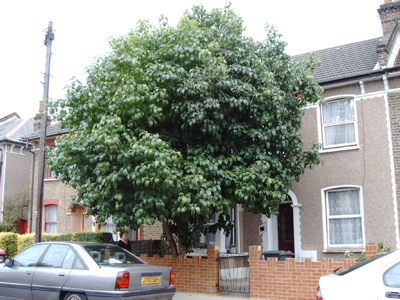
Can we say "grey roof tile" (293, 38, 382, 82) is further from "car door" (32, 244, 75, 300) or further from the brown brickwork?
"car door" (32, 244, 75, 300)

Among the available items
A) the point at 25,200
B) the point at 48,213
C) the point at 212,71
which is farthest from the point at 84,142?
the point at 25,200

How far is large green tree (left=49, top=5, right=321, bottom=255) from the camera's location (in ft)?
29.7

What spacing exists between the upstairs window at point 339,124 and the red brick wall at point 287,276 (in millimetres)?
5173

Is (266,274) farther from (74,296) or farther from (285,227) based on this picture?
(285,227)

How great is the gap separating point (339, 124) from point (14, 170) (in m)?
19.2

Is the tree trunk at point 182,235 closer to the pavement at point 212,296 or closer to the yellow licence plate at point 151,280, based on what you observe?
the pavement at point 212,296

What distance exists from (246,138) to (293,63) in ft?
8.45

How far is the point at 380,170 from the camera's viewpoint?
42.0 feet

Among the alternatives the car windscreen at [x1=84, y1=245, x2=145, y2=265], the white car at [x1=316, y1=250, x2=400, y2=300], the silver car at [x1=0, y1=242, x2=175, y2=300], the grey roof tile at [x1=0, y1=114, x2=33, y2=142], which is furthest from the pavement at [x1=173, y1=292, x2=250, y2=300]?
the grey roof tile at [x1=0, y1=114, x2=33, y2=142]

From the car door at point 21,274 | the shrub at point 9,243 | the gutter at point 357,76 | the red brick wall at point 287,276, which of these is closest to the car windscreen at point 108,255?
the car door at point 21,274

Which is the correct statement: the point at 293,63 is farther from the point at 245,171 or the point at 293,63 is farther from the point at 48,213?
the point at 48,213

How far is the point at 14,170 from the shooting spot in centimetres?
2552

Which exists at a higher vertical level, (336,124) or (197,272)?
(336,124)

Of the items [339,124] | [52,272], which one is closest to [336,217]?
[339,124]
